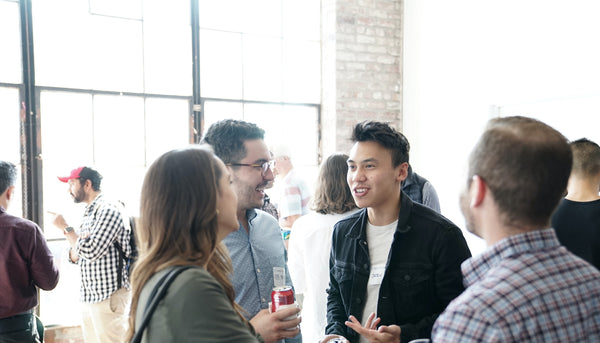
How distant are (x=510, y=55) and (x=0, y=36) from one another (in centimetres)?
446

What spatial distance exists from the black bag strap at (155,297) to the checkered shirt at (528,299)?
0.58 m

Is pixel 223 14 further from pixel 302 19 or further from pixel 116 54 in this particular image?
pixel 116 54

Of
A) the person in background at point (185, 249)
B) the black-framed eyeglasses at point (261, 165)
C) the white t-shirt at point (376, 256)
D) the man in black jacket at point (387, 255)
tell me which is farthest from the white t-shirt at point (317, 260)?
the person in background at point (185, 249)

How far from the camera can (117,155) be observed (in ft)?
14.2

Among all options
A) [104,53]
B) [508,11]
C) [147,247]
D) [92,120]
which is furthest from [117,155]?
[508,11]

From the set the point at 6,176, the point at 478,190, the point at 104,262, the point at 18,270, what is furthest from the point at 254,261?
the point at 104,262

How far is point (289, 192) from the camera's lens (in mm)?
4020

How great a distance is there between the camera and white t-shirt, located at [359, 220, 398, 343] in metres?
1.76

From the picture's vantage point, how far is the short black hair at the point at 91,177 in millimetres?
3459

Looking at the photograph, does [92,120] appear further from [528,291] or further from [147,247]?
[528,291]

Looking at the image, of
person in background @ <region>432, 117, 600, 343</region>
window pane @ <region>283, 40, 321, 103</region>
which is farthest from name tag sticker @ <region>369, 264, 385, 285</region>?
window pane @ <region>283, 40, 321, 103</region>

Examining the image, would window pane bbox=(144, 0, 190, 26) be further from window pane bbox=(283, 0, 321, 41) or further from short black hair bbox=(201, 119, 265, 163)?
short black hair bbox=(201, 119, 265, 163)

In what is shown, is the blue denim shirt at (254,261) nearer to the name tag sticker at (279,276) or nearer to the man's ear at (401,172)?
the name tag sticker at (279,276)

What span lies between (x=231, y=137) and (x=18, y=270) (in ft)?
5.53
